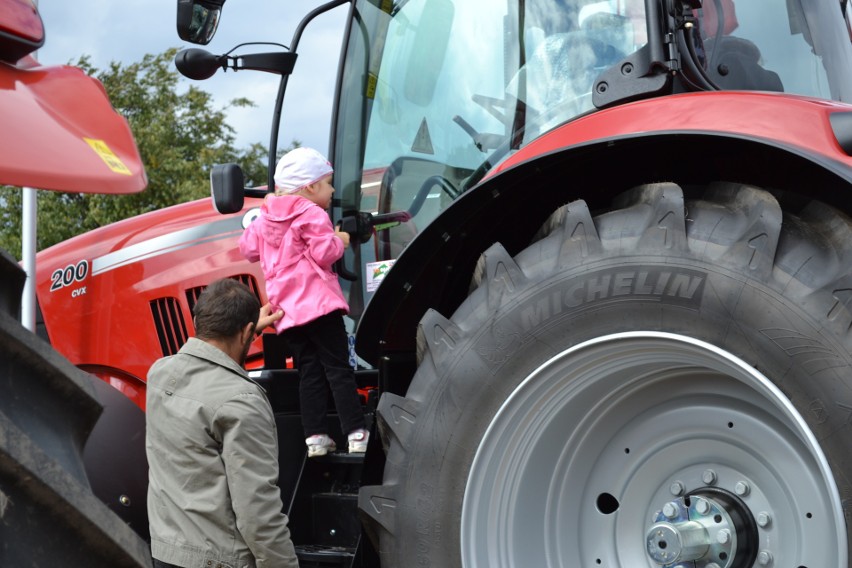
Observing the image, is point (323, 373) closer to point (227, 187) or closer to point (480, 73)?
point (227, 187)

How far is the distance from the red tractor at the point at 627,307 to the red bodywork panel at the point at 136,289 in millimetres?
1199

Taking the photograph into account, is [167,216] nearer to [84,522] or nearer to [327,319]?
[327,319]

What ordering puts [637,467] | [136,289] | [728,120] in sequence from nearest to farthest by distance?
[728,120], [637,467], [136,289]

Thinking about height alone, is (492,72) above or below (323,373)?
above

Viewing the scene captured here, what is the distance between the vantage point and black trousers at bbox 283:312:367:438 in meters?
3.50

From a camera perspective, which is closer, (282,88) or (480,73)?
(480,73)

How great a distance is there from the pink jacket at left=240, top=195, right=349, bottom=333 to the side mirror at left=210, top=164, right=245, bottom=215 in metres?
0.12

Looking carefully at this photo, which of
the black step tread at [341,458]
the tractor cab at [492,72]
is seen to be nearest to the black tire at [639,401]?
the tractor cab at [492,72]

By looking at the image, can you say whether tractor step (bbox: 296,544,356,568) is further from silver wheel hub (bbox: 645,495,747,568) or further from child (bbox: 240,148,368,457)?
silver wheel hub (bbox: 645,495,747,568)

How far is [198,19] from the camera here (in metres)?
3.29

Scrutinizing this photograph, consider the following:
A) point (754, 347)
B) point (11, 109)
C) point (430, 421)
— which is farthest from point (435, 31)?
point (11, 109)

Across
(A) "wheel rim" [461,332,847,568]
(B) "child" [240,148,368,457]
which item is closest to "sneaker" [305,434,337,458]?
(B) "child" [240,148,368,457]

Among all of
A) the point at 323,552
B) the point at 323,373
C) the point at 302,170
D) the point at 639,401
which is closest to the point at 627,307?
the point at 639,401

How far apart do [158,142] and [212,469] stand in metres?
14.6
